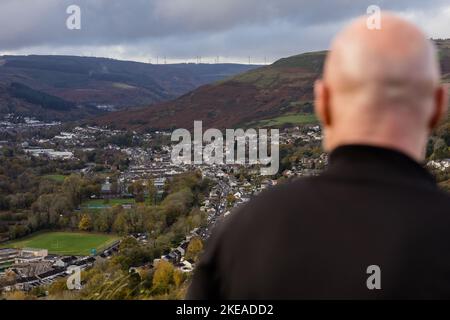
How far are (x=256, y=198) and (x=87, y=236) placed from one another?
28390mm

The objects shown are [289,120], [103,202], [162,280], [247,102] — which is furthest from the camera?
[247,102]

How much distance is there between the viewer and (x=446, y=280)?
1.43 m

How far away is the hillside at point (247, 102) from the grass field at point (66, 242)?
3951 cm

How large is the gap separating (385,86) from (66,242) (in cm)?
2789

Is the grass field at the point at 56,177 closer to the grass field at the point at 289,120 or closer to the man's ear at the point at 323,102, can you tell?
the grass field at the point at 289,120

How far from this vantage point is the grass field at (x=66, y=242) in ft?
84.1

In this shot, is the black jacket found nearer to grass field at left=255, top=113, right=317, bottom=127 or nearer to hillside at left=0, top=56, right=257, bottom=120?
grass field at left=255, top=113, right=317, bottom=127

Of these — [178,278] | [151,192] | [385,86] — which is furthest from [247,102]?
[385,86]

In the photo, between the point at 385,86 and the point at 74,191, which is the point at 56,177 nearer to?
the point at 74,191

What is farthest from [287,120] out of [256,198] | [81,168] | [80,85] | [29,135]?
[80,85]

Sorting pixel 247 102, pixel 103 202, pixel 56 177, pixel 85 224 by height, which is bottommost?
pixel 85 224

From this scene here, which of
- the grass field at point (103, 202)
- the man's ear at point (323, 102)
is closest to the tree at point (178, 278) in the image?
the man's ear at point (323, 102)

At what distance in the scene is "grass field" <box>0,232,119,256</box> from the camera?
2564 centimetres

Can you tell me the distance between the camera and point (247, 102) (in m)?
89.9
